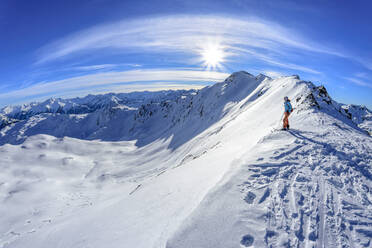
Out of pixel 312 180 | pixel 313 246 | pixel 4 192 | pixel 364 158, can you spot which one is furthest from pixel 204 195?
pixel 4 192

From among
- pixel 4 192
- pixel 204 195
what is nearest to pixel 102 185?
pixel 4 192

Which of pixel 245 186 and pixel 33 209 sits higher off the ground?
pixel 245 186

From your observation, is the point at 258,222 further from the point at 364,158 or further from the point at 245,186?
the point at 364,158

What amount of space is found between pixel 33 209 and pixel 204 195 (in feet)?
121

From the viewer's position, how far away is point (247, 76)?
260ft

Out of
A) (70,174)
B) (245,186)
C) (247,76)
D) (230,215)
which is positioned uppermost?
(247,76)

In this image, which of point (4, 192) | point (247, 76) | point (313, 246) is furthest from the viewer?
point (247, 76)

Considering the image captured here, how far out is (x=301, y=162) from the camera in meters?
8.42

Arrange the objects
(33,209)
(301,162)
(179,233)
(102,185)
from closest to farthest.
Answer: (179,233) < (301,162) < (33,209) < (102,185)

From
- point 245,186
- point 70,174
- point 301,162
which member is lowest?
point 70,174

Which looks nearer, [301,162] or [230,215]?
[230,215]

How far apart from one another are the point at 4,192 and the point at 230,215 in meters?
51.0

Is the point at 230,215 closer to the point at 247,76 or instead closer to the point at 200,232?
the point at 200,232

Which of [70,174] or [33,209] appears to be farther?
[70,174]
